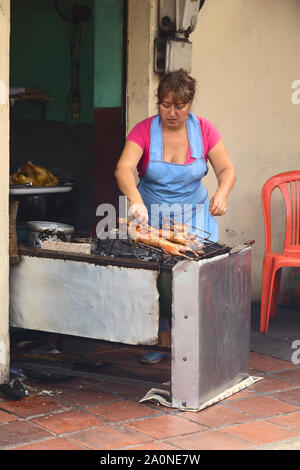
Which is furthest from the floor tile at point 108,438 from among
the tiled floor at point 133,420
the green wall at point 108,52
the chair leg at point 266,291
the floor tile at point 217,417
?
the green wall at point 108,52

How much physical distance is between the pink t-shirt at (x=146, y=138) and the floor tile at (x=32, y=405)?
1699mm

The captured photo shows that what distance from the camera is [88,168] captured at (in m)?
7.58

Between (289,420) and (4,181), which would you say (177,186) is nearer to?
(4,181)

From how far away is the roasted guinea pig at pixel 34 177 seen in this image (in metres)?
6.48

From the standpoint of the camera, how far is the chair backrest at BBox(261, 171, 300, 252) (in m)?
6.91

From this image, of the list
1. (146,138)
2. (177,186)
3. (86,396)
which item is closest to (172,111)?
(146,138)

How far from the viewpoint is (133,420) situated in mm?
4641

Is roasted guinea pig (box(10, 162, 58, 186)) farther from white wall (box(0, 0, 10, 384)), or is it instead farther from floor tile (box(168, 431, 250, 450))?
floor tile (box(168, 431, 250, 450))

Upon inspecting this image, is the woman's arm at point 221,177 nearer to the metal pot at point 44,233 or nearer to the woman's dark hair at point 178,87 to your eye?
the woman's dark hair at point 178,87

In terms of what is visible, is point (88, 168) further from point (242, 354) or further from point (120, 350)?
point (242, 354)

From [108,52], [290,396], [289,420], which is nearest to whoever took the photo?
[289,420]

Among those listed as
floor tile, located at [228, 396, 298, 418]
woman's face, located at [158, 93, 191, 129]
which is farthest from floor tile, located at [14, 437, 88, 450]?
woman's face, located at [158, 93, 191, 129]

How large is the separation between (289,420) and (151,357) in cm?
144

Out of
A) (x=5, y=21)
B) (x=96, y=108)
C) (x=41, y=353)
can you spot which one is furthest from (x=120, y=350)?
(x=5, y=21)
